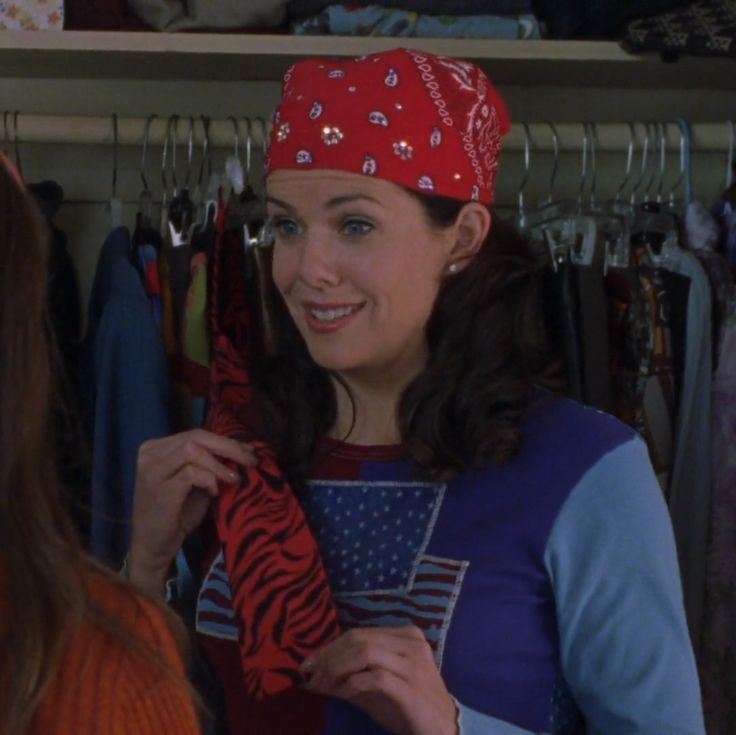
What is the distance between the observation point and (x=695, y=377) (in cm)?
150

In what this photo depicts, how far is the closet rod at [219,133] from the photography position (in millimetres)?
1591

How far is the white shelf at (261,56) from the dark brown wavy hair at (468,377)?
419 mm

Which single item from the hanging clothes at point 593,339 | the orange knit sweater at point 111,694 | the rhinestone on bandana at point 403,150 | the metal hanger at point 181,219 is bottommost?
the orange knit sweater at point 111,694

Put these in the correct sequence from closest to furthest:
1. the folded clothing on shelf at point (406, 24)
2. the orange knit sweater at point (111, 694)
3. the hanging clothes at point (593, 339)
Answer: the orange knit sweater at point (111, 694)
the hanging clothes at point (593, 339)
the folded clothing on shelf at point (406, 24)

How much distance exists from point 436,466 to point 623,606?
214 mm

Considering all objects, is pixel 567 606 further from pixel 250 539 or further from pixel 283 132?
pixel 283 132

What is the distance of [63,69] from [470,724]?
3.61ft

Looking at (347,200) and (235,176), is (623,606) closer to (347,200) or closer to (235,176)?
(347,200)

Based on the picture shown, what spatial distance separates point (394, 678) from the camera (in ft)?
3.27

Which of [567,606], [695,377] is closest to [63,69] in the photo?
[695,377]

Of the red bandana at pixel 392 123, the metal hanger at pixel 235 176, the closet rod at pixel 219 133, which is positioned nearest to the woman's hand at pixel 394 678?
the red bandana at pixel 392 123

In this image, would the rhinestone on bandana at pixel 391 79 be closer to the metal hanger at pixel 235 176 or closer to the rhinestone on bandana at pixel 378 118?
the rhinestone on bandana at pixel 378 118

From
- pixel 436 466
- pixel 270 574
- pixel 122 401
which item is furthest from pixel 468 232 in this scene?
pixel 122 401

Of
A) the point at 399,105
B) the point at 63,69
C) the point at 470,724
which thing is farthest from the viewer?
the point at 63,69
